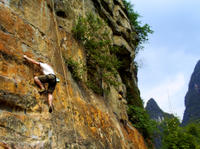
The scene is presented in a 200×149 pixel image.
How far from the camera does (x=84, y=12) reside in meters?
12.4

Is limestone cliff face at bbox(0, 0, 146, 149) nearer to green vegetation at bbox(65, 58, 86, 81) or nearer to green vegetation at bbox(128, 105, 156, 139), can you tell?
green vegetation at bbox(65, 58, 86, 81)

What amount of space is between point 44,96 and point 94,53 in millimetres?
5499

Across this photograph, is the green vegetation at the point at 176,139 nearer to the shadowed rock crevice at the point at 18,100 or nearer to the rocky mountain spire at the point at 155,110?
the shadowed rock crevice at the point at 18,100

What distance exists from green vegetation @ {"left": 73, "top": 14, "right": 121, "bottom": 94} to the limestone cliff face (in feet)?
1.49

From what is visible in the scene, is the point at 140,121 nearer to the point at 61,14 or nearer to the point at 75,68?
the point at 75,68

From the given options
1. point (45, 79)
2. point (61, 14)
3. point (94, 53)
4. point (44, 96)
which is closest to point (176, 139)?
point (94, 53)

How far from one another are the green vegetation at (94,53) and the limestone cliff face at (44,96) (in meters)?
0.45

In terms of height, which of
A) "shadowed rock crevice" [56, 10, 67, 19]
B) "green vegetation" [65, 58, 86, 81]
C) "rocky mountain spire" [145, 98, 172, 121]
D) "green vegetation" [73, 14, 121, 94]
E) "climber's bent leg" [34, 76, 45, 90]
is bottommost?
"climber's bent leg" [34, 76, 45, 90]

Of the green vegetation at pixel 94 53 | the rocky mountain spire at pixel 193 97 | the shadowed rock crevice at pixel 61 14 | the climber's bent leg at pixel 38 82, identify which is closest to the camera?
the climber's bent leg at pixel 38 82

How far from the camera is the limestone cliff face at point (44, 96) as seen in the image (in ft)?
17.6

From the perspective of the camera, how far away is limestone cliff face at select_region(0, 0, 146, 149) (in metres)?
5.36

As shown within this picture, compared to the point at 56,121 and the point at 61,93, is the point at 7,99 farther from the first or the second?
the point at 61,93

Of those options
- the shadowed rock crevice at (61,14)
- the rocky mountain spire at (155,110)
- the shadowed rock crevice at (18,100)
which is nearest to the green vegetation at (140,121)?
the shadowed rock crevice at (61,14)

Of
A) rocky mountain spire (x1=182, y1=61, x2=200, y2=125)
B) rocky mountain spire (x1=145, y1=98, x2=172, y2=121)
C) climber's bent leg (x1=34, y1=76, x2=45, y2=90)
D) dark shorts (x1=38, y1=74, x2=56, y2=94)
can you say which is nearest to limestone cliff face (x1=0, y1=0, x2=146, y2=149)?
climber's bent leg (x1=34, y1=76, x2=45, y2=90)
